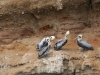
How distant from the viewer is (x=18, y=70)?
10172 millimetres

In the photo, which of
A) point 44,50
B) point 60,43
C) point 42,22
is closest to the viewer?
point 44,50

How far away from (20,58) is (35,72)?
688 mm

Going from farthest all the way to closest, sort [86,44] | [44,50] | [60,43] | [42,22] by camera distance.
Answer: [42,22]
[60,43]
[86,44]
[44,50]

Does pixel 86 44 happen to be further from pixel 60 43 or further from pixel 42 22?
pixel 42 22

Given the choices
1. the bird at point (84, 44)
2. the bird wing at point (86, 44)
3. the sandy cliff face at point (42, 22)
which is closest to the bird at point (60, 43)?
the sandy cliff face at point (42, 22)

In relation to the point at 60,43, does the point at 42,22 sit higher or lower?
higher

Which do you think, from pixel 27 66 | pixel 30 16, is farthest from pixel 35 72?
pixel 30 16

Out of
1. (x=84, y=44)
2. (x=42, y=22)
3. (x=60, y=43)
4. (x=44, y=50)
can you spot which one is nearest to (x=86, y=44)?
(x=84, y=44)

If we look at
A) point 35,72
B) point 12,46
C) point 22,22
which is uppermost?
point 22,22

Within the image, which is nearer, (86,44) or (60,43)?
(86,44)

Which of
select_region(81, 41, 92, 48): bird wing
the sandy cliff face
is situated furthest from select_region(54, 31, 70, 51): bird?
select_region(81, 41, 92, 48): bird wing

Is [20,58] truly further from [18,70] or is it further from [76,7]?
[76,7]

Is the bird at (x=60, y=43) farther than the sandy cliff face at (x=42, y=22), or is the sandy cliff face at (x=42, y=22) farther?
the sandy cliff face at (x=42, y=22)

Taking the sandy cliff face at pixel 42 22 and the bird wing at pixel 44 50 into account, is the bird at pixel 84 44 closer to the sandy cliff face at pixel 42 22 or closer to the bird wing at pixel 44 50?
the sandy cliff face at pixel 42 22
